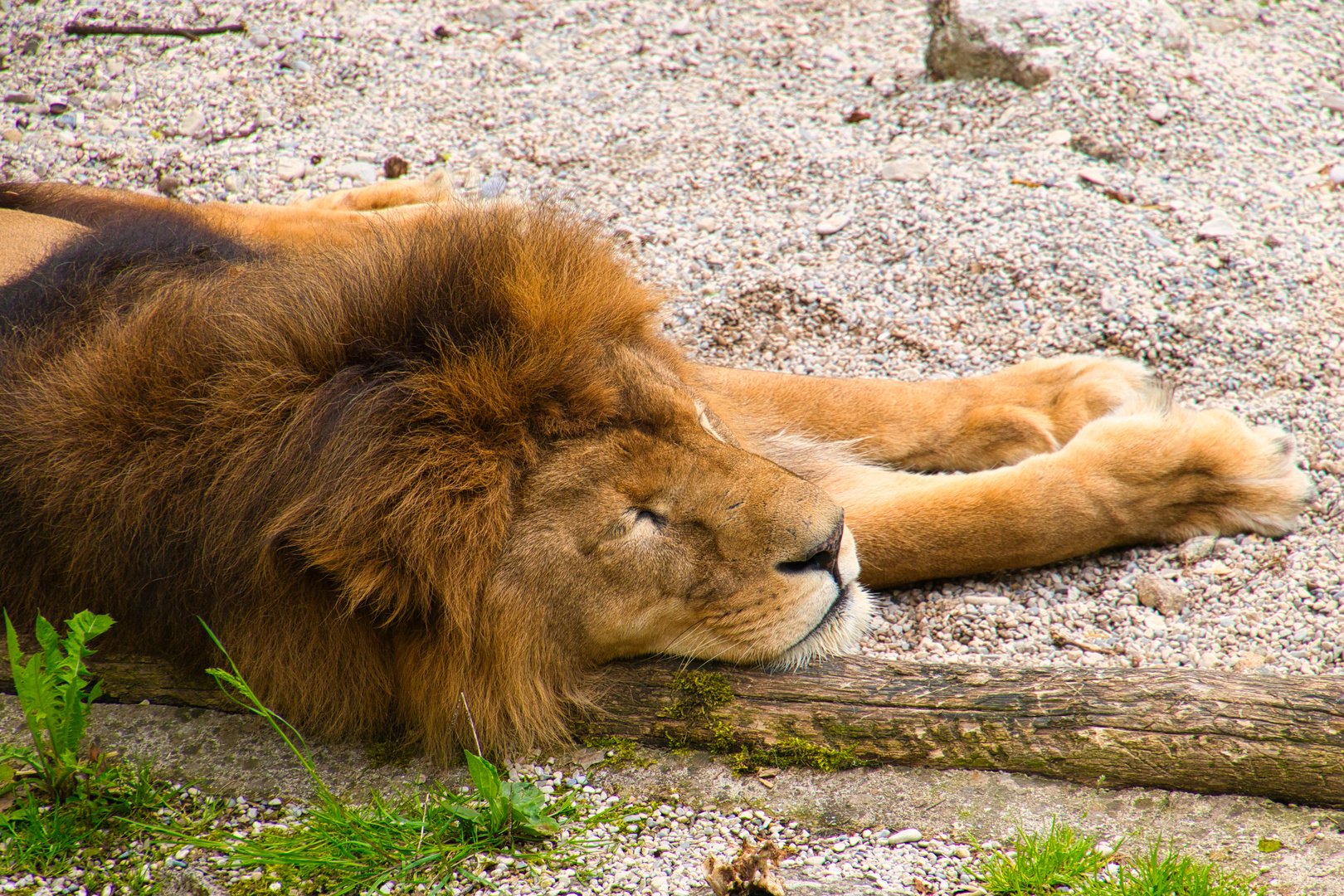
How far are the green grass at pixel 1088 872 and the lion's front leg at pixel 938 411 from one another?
4.89 feet

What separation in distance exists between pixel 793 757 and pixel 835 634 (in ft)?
1.01

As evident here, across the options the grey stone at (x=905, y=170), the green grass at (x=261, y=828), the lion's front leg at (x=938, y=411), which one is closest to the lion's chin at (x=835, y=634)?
the green grass at (x=261, y=828)

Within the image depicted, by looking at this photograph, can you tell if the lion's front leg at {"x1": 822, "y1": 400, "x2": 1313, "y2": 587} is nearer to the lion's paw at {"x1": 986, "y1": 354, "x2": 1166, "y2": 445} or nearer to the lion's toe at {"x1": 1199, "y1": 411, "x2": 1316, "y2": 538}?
the lion's toe at {"x1": 1199, "y1": 411, "x2": 1316, "y2": 538}

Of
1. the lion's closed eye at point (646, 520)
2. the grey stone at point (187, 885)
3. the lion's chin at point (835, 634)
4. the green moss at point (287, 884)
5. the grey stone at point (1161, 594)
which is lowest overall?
the grey stone at point (187, 885)

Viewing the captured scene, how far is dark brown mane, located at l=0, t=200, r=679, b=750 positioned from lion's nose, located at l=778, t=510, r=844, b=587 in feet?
1.68

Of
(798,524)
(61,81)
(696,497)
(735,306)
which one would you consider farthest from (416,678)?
(61,81)

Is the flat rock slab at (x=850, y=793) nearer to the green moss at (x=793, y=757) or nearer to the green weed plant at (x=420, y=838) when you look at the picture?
the green moss at (x=793, y=757)

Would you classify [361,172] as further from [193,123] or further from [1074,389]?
[1074,389]

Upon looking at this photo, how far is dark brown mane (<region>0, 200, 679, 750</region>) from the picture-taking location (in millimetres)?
2104

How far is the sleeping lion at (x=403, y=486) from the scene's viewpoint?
6.95 ft

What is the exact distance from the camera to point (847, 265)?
14.2ft

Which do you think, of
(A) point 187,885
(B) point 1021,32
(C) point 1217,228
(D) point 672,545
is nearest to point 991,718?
(D) point 672,545

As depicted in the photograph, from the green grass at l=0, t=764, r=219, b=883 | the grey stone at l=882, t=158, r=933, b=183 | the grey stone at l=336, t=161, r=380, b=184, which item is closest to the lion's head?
the green grass at l=0, t=764, r=219, b=883

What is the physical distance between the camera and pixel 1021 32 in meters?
5.09
